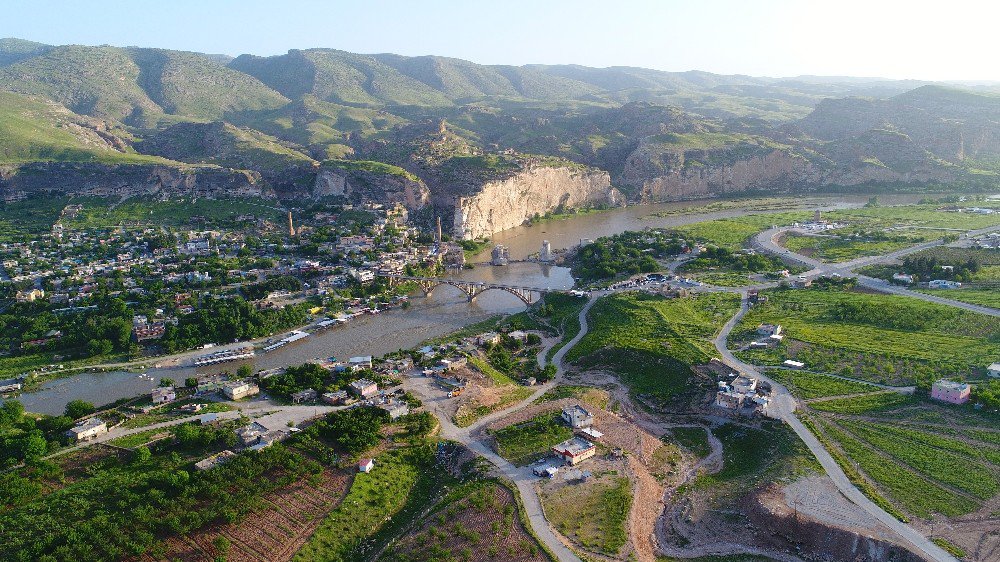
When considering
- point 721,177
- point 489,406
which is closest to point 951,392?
point 489,406

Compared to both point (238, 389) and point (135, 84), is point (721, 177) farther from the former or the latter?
point (135, 84)

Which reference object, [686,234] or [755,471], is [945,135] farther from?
[755,471]

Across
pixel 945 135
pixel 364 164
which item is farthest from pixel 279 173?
pixel 945 135

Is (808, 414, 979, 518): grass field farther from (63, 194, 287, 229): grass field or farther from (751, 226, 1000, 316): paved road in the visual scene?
(63, 194, 287, 229): grass field

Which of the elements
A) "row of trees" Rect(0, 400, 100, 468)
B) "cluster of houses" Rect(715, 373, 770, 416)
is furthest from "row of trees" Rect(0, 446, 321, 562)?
"cluster of houses" Rect(715, 373, 770, 416)

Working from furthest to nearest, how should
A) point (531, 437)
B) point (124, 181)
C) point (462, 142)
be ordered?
point (462, 142) < point (124, 181) < point (531, 437)
